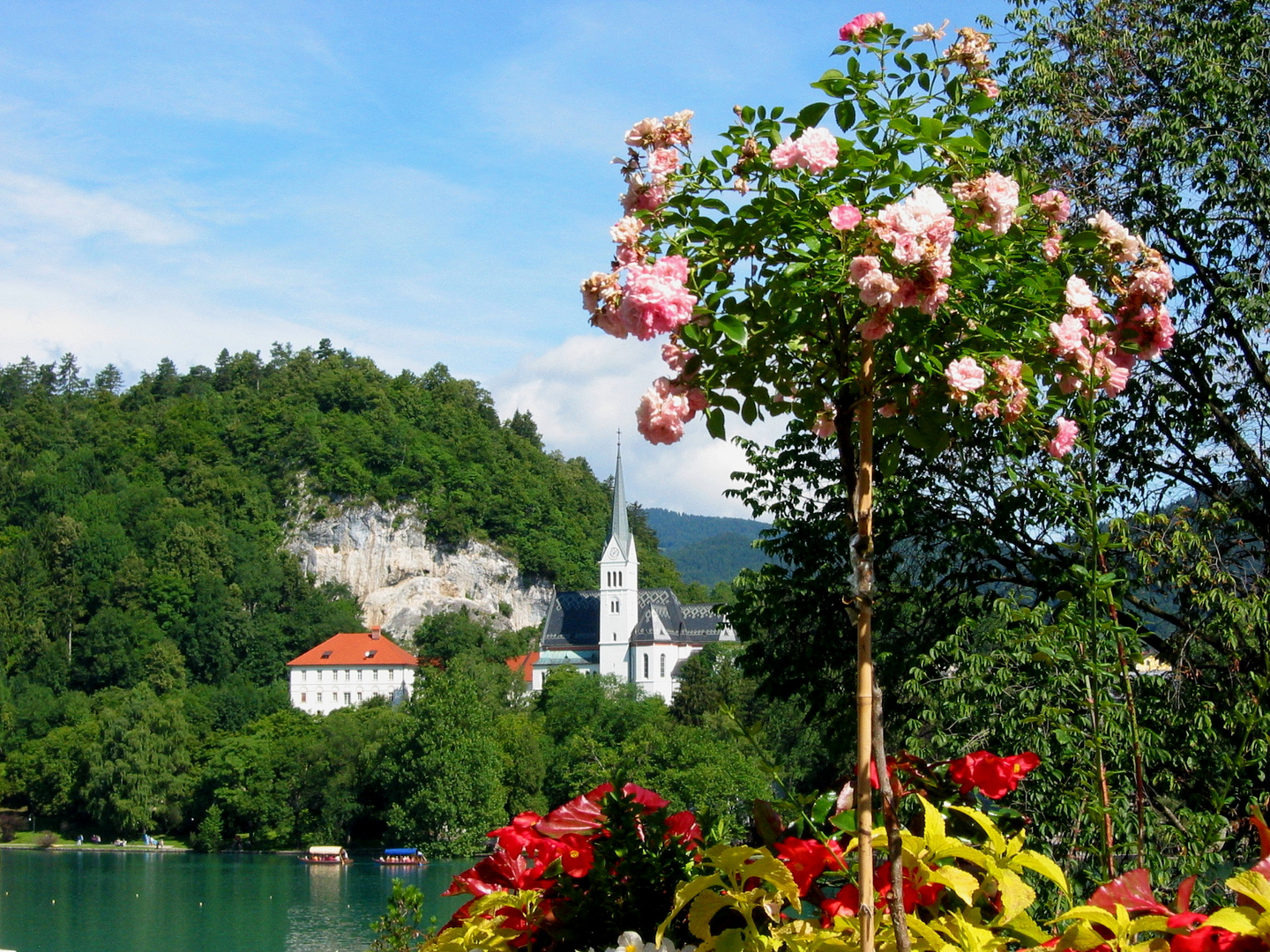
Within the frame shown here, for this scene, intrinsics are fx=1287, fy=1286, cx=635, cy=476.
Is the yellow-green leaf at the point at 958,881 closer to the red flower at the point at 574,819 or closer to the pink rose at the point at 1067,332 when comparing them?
the red flower at the point at 574,819

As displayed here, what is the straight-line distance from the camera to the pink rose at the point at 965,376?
1996mm

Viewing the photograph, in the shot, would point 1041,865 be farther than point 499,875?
No

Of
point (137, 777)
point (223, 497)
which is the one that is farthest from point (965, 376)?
point (223, 497)

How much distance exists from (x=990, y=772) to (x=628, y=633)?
78.5 m

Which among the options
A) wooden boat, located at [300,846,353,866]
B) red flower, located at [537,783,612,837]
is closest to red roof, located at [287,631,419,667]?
wooden boat, located at [300,846,353,866]

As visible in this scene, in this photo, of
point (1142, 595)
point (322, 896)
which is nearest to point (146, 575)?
point (322, 896)

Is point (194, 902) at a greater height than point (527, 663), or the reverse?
point (527, 663)

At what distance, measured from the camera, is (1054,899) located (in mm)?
5566

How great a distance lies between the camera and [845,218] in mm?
1908

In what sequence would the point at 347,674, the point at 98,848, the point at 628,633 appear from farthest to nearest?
1. the point at 347,674
2. the point at 628,633
3. the point at 98,848

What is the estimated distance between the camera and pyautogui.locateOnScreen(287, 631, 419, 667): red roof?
83.2m

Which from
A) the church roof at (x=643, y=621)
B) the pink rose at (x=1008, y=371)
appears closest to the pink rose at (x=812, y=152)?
the pink rose at (x=1008, y=371)

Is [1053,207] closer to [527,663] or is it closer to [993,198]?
[993,198]

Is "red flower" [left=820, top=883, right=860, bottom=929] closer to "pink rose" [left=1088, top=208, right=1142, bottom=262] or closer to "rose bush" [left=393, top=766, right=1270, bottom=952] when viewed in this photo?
"rose bush" [left=393, top=766, right=1270, bottom=952]
